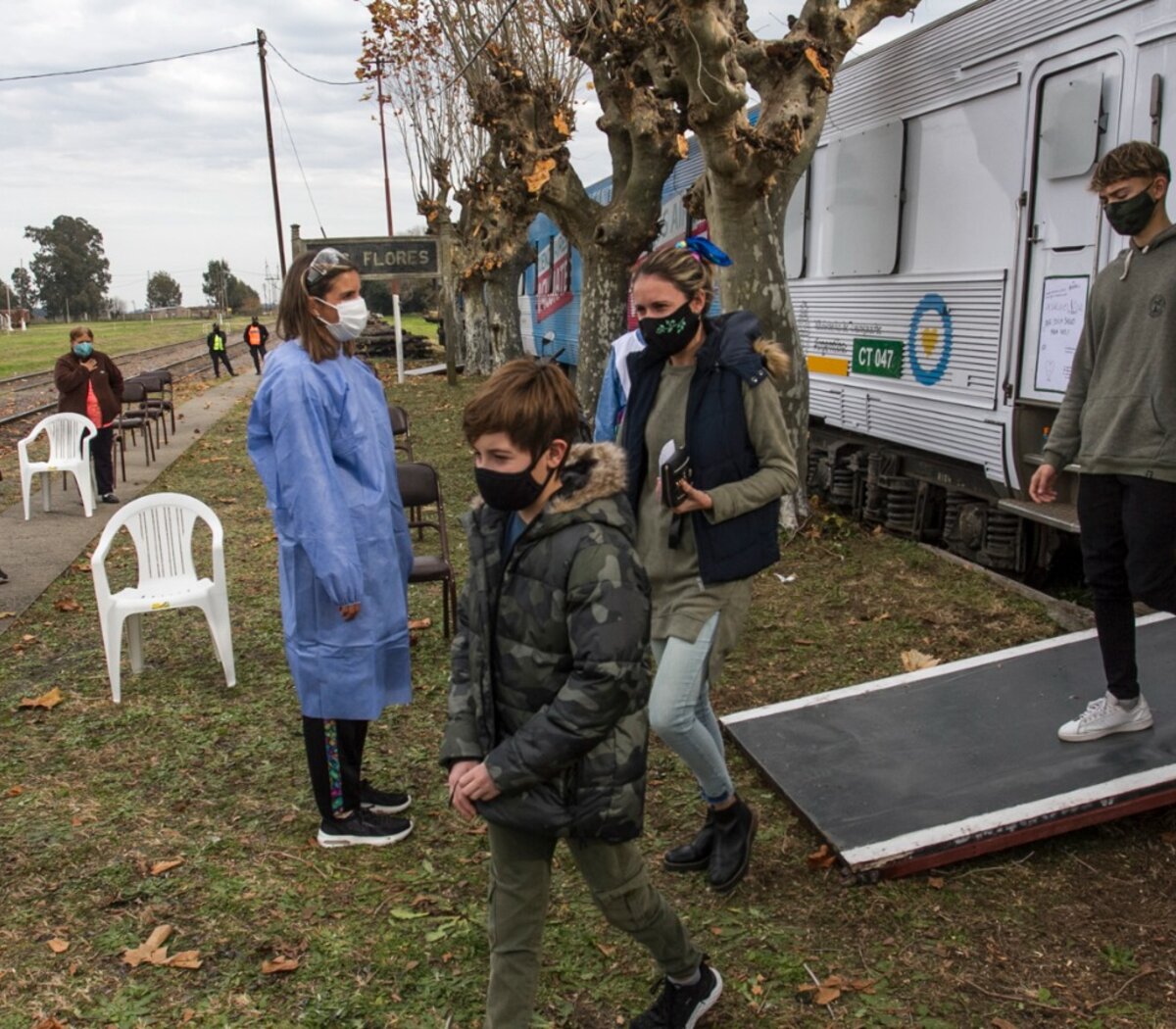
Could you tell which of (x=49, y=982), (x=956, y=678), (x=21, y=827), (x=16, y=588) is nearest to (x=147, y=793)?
(x=21, y=827)

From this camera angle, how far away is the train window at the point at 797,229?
31.6 ft

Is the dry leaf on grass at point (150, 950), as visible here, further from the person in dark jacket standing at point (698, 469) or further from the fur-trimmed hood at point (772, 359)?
the fur-trimmed hood at point (772, 359)

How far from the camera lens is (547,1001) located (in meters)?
3.09

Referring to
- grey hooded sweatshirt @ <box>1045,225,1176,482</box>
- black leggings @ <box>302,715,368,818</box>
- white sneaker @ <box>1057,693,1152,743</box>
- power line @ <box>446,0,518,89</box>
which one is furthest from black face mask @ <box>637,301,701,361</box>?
power line @ <box>446,0,518,89</box>

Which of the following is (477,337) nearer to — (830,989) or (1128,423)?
(1128,423)

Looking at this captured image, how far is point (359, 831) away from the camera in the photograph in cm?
401

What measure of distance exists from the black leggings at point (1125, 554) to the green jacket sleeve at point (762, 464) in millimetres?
1168

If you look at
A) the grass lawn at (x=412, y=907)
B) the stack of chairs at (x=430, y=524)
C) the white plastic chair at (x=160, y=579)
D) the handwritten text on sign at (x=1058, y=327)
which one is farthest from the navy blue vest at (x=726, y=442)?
the handwritten text on sign at (x=1058, y=327)

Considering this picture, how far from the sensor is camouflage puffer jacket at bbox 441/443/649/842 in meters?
2.32

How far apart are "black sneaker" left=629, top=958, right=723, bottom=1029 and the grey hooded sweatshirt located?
6.76ft

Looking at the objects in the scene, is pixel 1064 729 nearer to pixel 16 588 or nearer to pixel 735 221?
pixel 735 221

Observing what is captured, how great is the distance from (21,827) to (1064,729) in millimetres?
3812

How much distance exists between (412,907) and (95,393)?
29.2 feet

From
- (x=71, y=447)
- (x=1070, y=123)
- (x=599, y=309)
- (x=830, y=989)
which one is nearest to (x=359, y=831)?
(x=830, y=989)
